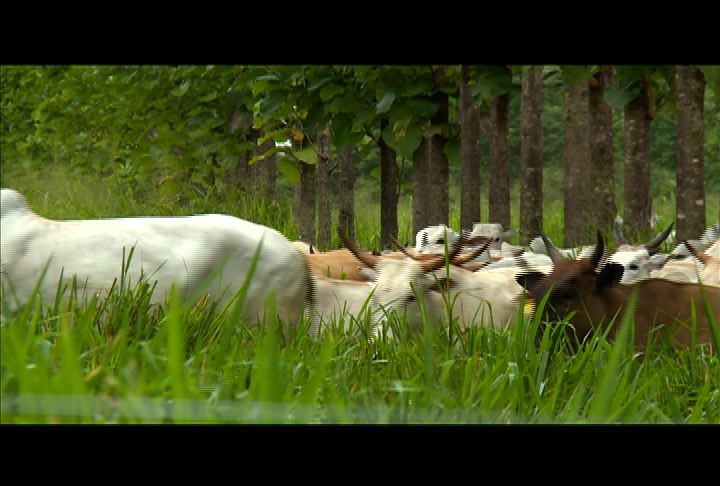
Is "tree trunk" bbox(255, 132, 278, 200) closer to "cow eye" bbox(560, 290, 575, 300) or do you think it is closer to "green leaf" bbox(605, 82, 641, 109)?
"green leaf" bbox(605, 82, 641, 109)

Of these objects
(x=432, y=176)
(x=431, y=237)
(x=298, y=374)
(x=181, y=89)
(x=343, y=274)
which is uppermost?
(x=181, y=89)

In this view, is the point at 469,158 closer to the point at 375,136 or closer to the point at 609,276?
the point at 375,136

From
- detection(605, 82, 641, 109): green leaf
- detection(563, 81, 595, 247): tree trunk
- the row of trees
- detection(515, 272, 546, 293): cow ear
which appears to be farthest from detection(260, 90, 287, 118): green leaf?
detection(515, 272, 546, 293): cow ear

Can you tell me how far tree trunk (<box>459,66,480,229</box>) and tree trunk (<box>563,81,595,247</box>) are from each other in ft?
0.60

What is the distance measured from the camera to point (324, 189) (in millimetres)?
1880

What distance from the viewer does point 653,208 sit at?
6.66ft

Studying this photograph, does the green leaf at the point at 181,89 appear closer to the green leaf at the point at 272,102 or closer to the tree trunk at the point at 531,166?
the green leaf at the point at 272,102

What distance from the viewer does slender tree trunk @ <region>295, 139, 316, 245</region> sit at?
1896 mm

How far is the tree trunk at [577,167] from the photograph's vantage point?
185 cm

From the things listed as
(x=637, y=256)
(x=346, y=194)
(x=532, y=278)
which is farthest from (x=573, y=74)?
(x=637, y=256)

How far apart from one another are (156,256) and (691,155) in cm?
110

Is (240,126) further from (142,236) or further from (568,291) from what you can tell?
(568,291)
